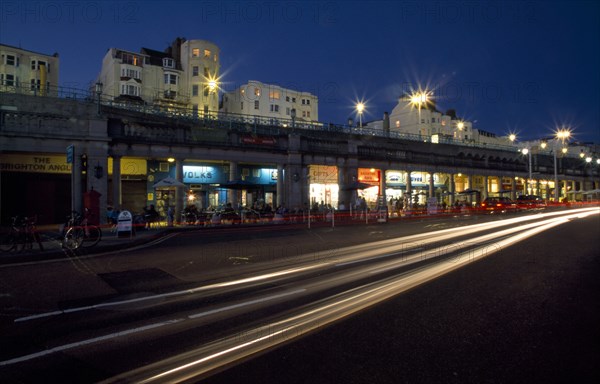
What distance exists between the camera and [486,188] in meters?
54.9

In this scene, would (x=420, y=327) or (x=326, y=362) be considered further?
(x=420, y=327)

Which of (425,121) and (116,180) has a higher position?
(425,121)

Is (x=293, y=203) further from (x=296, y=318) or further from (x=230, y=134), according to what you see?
(x=296, y=318)

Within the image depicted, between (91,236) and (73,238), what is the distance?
3.44ft

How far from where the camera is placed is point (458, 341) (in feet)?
15.2

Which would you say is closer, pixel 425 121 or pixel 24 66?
pixel 24 66

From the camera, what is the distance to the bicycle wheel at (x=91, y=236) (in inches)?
558

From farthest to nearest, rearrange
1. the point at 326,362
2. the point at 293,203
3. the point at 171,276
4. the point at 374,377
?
the point at 293,203 → the point at 171,276 → the point at 326,362 → the point at 374,377

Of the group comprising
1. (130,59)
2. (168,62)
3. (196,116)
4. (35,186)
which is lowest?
(35,186)

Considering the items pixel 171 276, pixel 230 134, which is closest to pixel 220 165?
pixel 230 134

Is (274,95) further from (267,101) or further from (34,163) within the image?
(34,163)

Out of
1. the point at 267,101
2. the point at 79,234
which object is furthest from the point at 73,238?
the point at 267,101

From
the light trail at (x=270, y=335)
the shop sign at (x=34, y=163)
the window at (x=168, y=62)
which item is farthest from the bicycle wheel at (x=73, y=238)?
the window at (x=168, y=62)

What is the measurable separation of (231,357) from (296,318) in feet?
5.09
